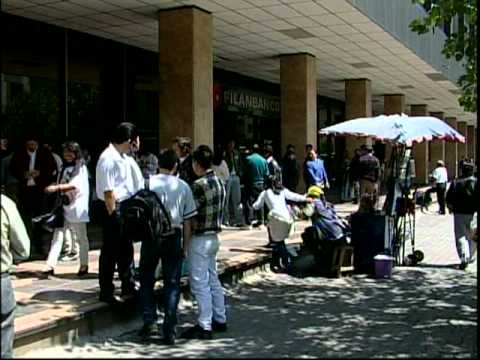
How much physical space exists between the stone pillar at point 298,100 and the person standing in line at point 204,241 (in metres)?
13.4

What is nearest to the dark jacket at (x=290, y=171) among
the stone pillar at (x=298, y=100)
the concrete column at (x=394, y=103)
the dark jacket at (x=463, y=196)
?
the stone pillar at (x=298, y=100)

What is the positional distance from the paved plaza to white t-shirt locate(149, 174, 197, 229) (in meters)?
1.16

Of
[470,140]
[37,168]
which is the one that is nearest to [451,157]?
[470,140]

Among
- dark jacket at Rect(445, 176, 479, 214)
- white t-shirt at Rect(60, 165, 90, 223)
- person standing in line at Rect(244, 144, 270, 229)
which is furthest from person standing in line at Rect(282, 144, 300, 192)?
white t-shirt at Rect(60, 165, 90, 223)

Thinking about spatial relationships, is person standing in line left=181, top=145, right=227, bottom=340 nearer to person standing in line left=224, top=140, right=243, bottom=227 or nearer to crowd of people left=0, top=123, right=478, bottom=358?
crowd of people left=0, top=123, right=478, bottom=358

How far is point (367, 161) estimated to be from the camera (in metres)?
16.0

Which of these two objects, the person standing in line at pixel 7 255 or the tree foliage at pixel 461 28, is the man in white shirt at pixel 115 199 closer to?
the person standing in line at pixel 7 255

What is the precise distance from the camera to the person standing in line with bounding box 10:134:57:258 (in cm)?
1059

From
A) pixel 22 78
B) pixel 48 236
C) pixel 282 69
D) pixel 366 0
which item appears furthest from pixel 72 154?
pixel 282 69

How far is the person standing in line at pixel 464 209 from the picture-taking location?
1086 cm

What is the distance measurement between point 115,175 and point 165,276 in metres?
1.27

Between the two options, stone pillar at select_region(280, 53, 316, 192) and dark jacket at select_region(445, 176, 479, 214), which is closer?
dark jacket at select_region(445, 176, 479, 214)

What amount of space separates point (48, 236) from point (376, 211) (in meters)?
5.65

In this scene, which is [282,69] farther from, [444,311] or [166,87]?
[444,311]
